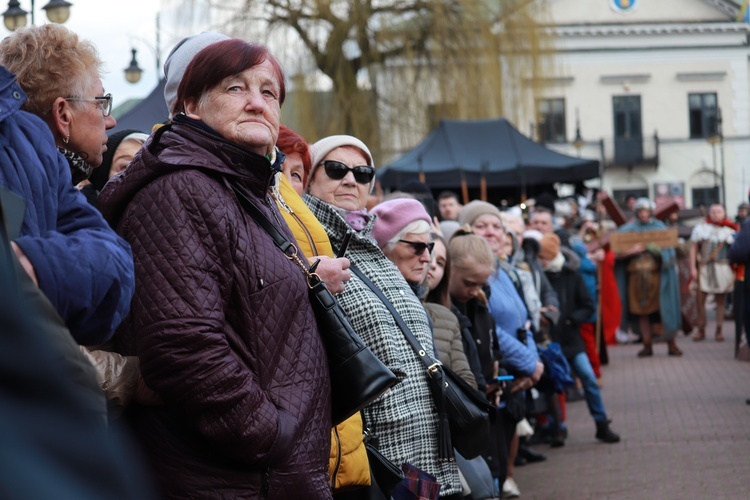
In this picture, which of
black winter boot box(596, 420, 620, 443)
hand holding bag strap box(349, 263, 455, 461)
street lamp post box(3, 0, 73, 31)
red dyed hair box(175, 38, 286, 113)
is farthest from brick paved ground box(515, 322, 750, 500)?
street lamp post box(3, 0, 73, 31)

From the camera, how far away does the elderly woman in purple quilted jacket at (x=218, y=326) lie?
122 inches

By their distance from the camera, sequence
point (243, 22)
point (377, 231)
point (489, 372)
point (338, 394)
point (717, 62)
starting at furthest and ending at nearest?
point (717, 62) → point (243, 22) → point (489, 372) → point (377, 231) → point (338, 394)

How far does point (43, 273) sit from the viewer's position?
7.79 ft

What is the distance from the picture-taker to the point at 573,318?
1133cm

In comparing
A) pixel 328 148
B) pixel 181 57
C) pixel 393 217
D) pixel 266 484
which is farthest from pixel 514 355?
pixel 266 484

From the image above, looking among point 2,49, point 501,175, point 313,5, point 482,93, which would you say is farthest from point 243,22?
point 2,49

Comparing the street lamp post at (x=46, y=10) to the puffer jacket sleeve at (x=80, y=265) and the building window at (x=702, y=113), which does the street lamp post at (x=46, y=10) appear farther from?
the building window at (x=702, y=113)

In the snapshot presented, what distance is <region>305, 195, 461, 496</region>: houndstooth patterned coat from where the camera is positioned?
181 inches

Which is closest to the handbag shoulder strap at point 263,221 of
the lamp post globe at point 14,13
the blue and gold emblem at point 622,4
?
the lamp post globe at point 14,13

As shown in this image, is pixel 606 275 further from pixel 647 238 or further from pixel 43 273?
pixel 43 273

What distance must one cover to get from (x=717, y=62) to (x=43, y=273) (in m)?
59.6

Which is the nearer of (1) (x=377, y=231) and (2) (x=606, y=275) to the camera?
(1) (x=377, y=231)

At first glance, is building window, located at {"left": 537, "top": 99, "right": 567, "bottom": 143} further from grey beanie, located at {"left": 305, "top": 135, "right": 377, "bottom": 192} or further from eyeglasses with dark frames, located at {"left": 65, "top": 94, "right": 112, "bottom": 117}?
eyeglasses with dark frames, located at {"left": 65, "top": 94, "right": 112, "bottom": 117}

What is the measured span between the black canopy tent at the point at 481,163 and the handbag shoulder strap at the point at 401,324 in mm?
11004
